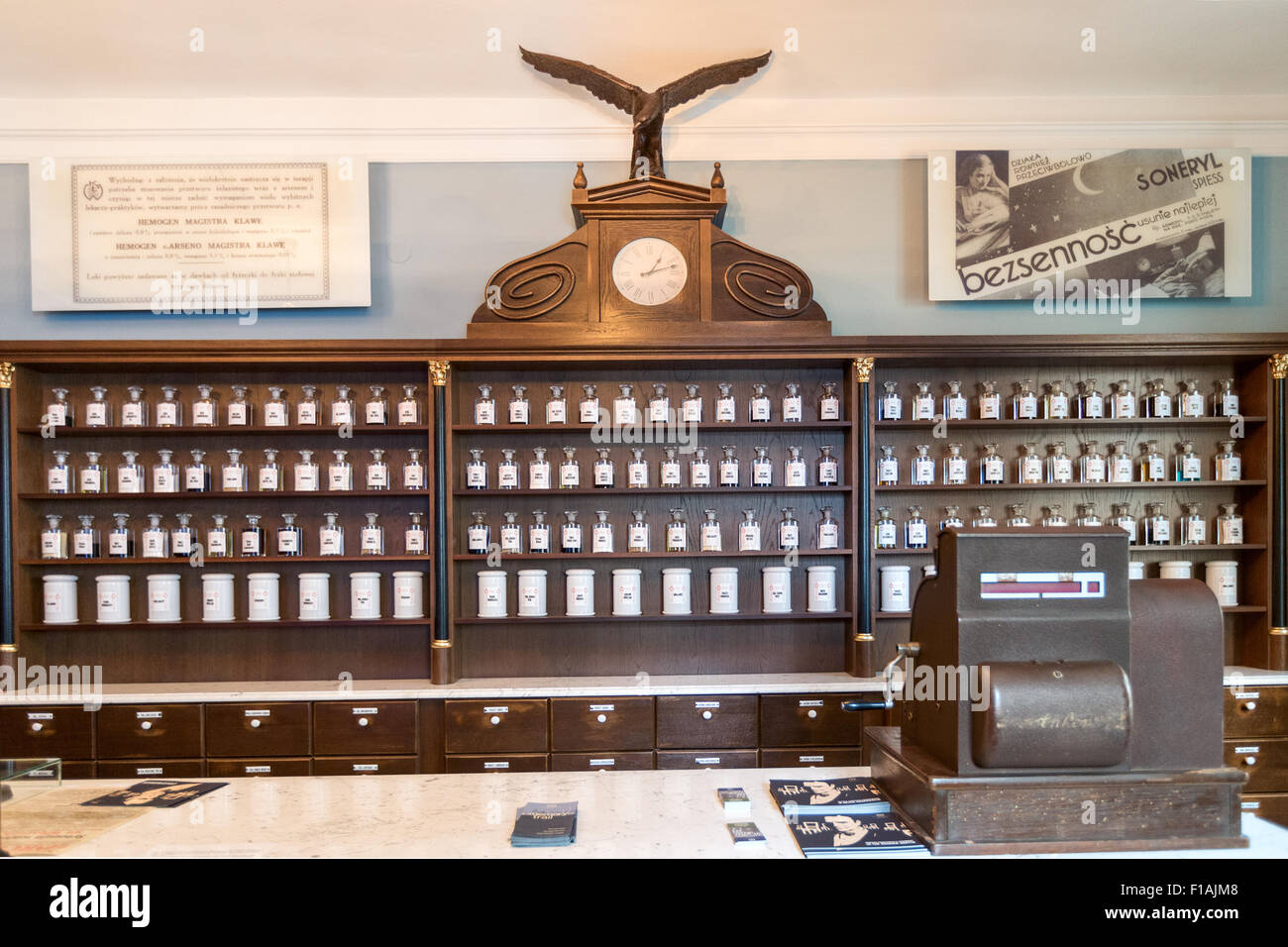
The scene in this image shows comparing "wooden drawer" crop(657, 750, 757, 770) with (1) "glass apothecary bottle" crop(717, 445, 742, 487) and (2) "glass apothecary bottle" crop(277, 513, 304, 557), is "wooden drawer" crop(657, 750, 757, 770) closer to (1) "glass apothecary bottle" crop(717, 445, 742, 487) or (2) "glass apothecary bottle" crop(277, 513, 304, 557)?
(1) "glass apothecary bottle" crop(717, 445, 742, 487)

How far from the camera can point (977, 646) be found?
1568mm

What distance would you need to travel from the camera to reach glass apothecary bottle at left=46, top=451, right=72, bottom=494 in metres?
3.47

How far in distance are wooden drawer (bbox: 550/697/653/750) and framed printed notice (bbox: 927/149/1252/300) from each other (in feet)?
7.21

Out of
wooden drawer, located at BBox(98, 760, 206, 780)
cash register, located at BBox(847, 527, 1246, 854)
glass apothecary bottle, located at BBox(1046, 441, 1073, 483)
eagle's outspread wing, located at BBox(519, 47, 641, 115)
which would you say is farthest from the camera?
glass apothecary bottle, located at BBox(1046, 441, 1073, 483)

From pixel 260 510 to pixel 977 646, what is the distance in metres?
3.07

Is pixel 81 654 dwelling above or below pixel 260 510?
below

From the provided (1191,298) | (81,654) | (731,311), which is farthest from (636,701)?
(1191,298)

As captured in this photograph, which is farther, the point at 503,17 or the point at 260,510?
the point at 260,510

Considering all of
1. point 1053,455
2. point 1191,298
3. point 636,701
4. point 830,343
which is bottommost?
point 636,701

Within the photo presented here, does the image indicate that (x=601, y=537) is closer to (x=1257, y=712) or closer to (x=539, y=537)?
(x=539, y=537)

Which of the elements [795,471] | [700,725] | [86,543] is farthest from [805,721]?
[86,543]

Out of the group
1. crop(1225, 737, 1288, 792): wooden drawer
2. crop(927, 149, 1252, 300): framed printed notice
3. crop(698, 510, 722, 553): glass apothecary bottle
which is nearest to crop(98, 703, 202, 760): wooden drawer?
crop(698, 510, 722, 553): glass apothecary bottle
